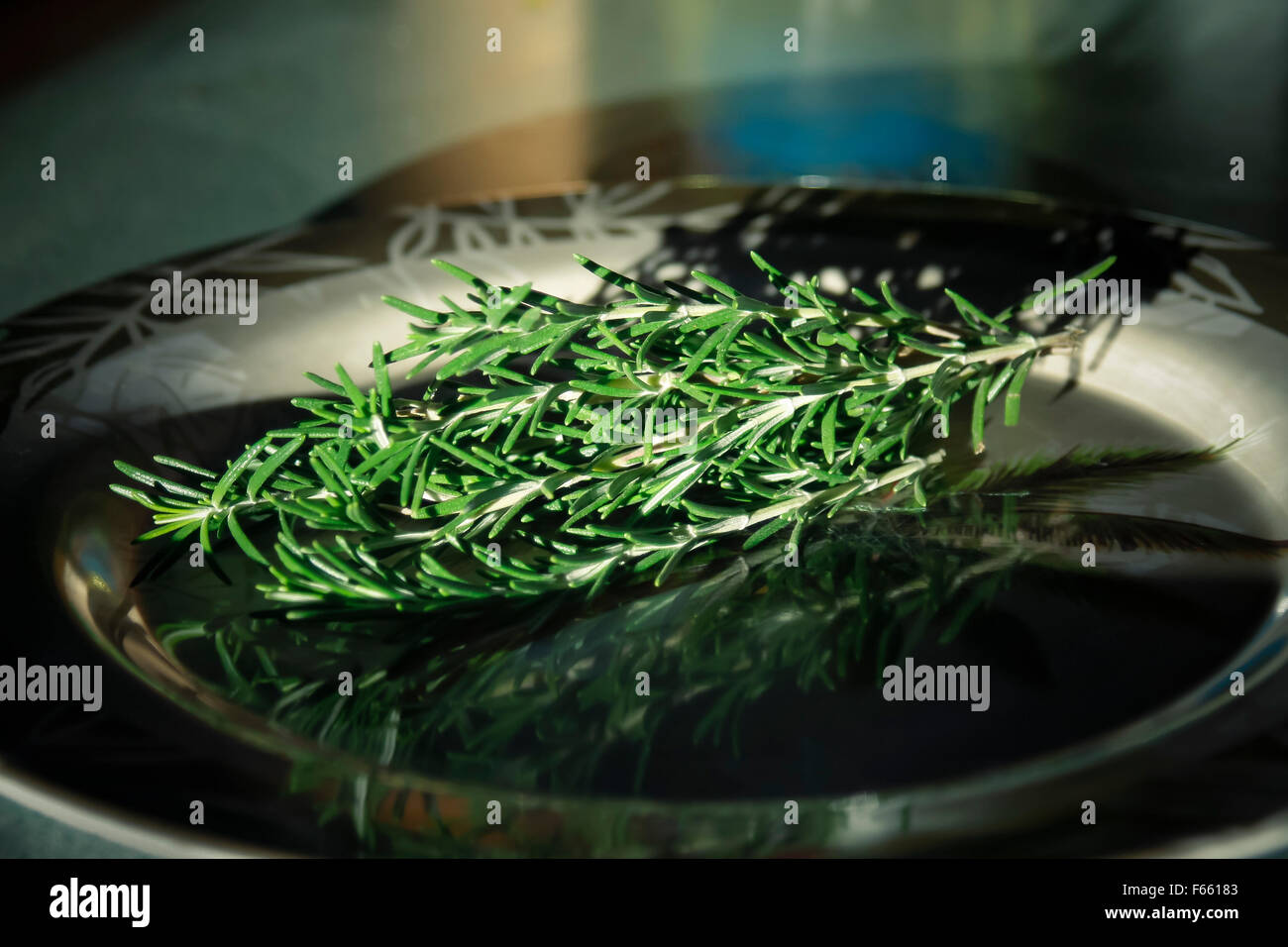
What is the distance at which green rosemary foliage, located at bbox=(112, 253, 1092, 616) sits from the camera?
0.62 metres

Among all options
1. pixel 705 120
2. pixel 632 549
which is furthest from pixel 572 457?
pixel 705 120

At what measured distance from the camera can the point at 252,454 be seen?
634 millimetres

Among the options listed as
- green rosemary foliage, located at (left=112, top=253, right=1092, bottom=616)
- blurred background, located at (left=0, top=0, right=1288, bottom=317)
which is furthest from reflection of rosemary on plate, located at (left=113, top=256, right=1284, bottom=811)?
blurred background, located at (left=0, top=0, right=1288, bottom=317)

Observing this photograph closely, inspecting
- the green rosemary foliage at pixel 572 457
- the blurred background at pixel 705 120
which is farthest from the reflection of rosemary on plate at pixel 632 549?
the blurred background at pixel 705 120

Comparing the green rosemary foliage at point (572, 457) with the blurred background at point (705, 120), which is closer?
the green rosemary foliage at point (572, 457)

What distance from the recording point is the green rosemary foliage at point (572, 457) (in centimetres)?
62

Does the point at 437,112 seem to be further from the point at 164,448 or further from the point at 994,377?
the point at 994,377

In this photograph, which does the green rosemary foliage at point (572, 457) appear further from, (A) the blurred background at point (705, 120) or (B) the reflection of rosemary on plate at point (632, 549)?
(A) the blurred background at point (705, 120)

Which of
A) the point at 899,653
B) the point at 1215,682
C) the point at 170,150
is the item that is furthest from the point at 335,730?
the point at 170,150

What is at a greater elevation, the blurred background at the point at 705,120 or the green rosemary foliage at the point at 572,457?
the blurred background at the point at 705,120

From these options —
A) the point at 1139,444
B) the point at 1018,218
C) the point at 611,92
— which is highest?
the point at 611,92

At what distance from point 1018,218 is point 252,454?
25.5 inches

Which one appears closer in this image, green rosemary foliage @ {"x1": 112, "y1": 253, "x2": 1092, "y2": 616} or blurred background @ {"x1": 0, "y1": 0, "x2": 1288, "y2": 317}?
green rosemary foliage @ {"x1": 112, "y1": 253, "x2": 1092, "y2": 616}

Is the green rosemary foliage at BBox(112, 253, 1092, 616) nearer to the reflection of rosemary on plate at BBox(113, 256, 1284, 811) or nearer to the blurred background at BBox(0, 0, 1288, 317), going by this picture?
the reflection of rosemary on plate at BBox(113, 256, 1284, 811)
